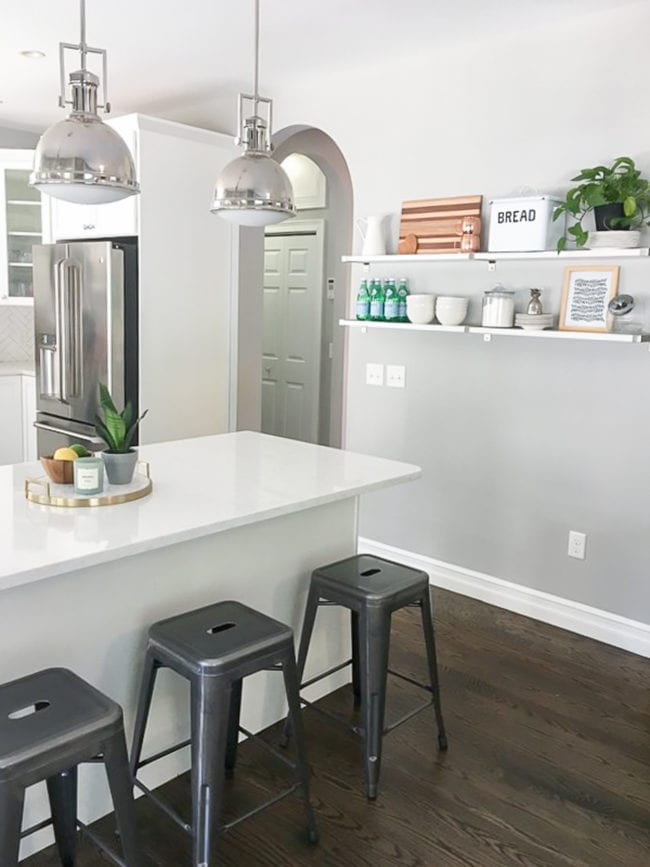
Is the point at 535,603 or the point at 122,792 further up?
the point at 122,792

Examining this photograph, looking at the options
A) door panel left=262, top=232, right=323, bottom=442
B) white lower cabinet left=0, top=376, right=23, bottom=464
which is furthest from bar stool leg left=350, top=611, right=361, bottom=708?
door panel left=262, top=232, right=323, bottom=442

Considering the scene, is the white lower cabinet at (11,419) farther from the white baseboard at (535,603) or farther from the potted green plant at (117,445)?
the potted green plant at (117,445)

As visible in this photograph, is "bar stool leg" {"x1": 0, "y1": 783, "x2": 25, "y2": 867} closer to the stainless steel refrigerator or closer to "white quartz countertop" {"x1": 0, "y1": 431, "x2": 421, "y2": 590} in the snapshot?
"white quartz countertop" {"x1": 0, "y1": 431, "x2": 421, "y2": 590}

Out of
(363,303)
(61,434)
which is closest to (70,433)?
(61,434)

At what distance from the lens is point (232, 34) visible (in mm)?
3428

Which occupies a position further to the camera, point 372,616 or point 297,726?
point 372,616

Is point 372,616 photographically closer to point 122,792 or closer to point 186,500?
point 186,500

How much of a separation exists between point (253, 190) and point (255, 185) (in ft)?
0.05

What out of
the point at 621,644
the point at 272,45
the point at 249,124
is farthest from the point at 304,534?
the point at 272,45

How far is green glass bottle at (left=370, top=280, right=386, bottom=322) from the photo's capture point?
3855mm

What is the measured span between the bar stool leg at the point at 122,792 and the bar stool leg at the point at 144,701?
349 millimetres

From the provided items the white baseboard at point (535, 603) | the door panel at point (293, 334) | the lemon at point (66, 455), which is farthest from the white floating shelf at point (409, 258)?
the door panel at point (293, 334)

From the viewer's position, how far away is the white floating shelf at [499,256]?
3006mm

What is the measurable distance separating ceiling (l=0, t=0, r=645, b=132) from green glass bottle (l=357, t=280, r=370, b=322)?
1.08 metres
